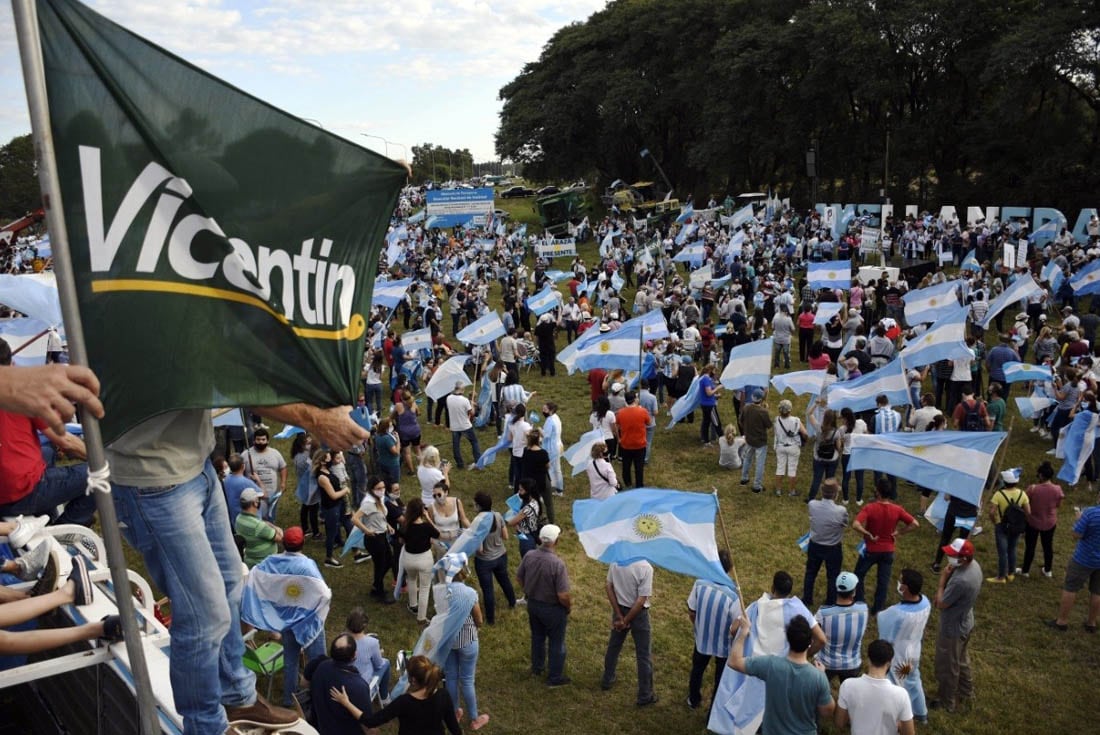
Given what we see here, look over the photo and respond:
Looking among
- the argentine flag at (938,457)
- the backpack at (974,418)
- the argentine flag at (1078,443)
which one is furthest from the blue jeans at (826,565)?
the argentine flag at (1078,443)

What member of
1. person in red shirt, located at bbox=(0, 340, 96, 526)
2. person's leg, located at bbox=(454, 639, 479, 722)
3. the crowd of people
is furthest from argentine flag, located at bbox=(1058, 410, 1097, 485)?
person in red shirt, located at bbox=(0, 340, 96, 526)

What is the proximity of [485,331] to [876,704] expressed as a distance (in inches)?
528

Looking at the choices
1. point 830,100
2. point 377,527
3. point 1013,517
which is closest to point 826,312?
point 1013,517

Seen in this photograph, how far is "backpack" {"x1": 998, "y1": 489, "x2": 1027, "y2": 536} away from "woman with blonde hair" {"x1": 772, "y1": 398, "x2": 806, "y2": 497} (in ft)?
10.9

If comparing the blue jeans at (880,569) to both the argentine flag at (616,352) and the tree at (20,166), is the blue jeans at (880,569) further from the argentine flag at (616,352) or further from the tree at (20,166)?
the tree at (20,166)

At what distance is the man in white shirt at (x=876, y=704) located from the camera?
606 cm

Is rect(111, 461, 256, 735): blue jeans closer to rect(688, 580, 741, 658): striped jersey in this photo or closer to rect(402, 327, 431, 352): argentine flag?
rect(688, 580, 741, 658): striped jersey

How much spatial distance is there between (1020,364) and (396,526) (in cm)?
1088

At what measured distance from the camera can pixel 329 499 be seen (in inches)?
456

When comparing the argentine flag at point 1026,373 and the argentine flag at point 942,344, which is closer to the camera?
the argentine flag at point 942,344

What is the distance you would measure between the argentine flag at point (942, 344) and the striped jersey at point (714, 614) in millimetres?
8013

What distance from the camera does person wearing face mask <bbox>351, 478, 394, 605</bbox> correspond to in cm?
1037

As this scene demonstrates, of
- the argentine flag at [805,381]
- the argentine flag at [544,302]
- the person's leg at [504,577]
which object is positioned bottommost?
the person's leg at [504,577]

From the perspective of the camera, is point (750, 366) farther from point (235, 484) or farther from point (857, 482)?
point (235, 484)
